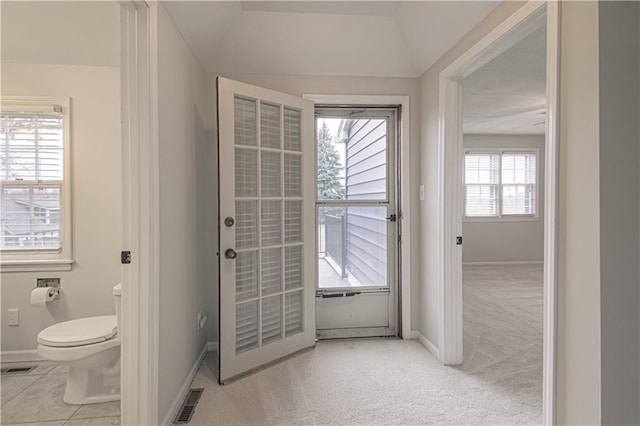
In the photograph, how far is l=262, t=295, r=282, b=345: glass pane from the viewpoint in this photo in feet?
8.18

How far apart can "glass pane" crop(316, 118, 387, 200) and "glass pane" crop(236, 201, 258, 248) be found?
29.0 inches

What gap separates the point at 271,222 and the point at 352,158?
98cm

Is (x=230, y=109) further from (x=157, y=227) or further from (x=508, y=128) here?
(x=508, y=128)

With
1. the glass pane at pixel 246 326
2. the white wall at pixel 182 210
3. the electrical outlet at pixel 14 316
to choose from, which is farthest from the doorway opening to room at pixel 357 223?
the electrical outlet at pixel 14 316

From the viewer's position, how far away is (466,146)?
20.0 feet

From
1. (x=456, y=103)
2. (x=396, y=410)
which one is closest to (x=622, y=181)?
(x=456, y=103)

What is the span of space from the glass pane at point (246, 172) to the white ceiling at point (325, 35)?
2.50ft

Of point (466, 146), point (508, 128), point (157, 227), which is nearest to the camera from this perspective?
point (157, 227)

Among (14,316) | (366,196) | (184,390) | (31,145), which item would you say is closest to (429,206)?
(366,196)

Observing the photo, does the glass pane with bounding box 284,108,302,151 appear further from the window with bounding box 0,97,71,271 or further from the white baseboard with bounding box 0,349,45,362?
the white baseboard with bounding box 0,349,45,362

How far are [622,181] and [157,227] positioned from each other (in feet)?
6.54

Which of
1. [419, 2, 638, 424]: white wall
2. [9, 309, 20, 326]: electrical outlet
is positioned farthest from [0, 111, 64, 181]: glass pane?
[419, 2, 638, 424]: white wall

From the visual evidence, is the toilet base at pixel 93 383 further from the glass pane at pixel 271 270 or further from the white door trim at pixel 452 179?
the white door trim at pixel 452 179

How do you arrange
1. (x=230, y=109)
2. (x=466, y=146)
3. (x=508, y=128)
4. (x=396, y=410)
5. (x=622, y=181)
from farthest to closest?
1. (x=466, y=146)
2. (x=508, y=128)
3. (x=230, y=109)
4. (x=396, y=410)
5. (x=622, y=181)
